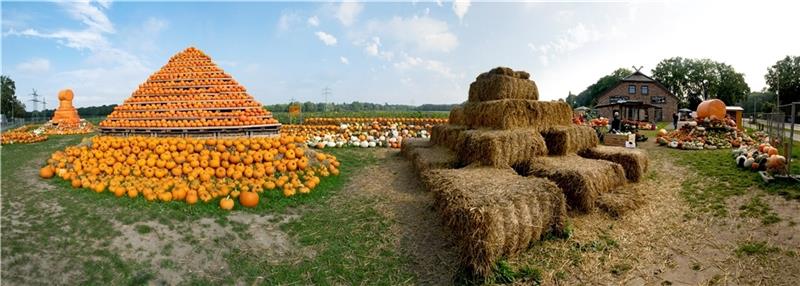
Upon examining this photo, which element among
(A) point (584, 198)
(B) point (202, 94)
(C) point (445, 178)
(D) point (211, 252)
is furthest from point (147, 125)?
(A) point (584, 198)

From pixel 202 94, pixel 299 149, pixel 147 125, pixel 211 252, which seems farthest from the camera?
pixel 202 94

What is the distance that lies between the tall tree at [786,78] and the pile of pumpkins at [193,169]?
5463 cm

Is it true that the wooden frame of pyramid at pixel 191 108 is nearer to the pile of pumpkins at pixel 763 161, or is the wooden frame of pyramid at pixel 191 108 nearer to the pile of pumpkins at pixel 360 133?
the pile of pumpkins at pixel 360 133

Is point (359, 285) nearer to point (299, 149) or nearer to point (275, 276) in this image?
point (275, 276)

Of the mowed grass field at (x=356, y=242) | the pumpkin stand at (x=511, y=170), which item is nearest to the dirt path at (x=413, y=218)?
the mowed grass field at (x=356, y=242)

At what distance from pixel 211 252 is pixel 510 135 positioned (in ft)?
19.4

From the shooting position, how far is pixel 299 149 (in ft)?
32.3

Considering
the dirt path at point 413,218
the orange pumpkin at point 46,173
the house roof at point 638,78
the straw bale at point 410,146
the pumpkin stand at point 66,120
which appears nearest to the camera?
the dirt path at point 413,218

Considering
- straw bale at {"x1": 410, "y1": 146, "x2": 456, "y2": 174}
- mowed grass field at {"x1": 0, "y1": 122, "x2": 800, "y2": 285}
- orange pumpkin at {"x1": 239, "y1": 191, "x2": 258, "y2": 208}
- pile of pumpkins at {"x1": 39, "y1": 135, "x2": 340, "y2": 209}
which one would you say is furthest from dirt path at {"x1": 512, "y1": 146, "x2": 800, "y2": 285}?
pile of pumpkins at {"x1": 39, "y1": 135, "x2": 340, "y2": 209}

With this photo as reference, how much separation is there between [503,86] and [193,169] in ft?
25.7

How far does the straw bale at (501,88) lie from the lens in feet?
34.7

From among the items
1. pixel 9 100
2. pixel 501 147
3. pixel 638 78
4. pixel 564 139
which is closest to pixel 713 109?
pixel 564 139

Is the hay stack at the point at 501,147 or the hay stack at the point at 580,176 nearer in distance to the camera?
the hay stack at the point at 580,176

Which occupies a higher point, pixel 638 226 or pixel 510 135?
pixel 510 135
